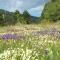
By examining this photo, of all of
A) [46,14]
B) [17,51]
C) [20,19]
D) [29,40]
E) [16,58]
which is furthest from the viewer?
[46,14]

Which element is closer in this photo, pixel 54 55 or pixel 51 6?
pixel 54 55

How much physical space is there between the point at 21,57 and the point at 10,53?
0.78 ft

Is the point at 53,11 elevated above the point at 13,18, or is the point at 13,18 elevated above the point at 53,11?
the point at 53,11

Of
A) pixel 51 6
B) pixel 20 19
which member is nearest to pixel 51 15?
pixel 51 6

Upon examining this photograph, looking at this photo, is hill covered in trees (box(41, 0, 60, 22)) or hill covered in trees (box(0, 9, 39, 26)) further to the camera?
hill covered in trees (box(41, 0, 60, 22))

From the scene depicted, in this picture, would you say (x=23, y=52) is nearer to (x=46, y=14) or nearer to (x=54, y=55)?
(x=54, y=55)

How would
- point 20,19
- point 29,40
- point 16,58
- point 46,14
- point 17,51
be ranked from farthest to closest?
1. point 46,14
2. point 20,19
3. point 29,40
4. point 17,51
5. point 16,58

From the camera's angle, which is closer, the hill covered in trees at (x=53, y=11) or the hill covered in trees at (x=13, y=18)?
the hill covered in trees at (x=13, y=18)

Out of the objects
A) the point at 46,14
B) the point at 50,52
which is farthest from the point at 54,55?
the point at 46,14

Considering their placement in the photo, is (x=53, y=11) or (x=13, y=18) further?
(x=53, y=11)

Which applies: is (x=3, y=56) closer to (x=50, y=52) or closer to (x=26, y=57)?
(x=26, y=57)

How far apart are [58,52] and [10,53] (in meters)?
0.89

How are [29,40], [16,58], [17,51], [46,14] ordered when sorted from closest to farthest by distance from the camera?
1. [16,58]
2. [17,51]
3. [29,40]
4. [46,14]

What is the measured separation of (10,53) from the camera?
4805 millimetres
